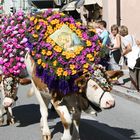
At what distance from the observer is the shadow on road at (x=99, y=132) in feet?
26.3

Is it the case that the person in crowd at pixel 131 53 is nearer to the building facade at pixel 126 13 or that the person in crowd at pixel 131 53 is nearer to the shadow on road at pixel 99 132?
the shadow on road at pixel 99 132

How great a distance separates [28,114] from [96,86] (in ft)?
14.3

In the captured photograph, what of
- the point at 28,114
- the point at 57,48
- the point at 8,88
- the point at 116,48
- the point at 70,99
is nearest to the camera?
the point at 57,48

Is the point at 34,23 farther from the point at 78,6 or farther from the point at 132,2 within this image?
the point at 78,6

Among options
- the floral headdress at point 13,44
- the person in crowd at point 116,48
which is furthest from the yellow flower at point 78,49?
the person in crowd at point 116,48

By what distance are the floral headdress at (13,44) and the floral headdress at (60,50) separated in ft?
2.06

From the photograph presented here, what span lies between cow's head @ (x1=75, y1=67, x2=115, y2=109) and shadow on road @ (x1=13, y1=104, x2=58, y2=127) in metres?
3.27

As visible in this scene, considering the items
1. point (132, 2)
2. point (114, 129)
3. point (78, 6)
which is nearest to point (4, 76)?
point (114, 129)

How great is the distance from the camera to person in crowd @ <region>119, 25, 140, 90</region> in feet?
41.3

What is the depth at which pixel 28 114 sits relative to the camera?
10.3 m

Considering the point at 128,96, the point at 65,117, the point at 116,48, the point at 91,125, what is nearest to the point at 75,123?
the point at 65,117

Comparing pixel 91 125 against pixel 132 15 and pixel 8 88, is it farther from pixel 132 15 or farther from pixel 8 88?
pixel 132 15

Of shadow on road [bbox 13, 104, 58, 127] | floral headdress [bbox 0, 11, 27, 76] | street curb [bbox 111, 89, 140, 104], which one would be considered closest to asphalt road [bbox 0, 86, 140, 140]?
shadow on road [bbox 13, 104, 58, 127]

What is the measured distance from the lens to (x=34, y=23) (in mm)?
7016
